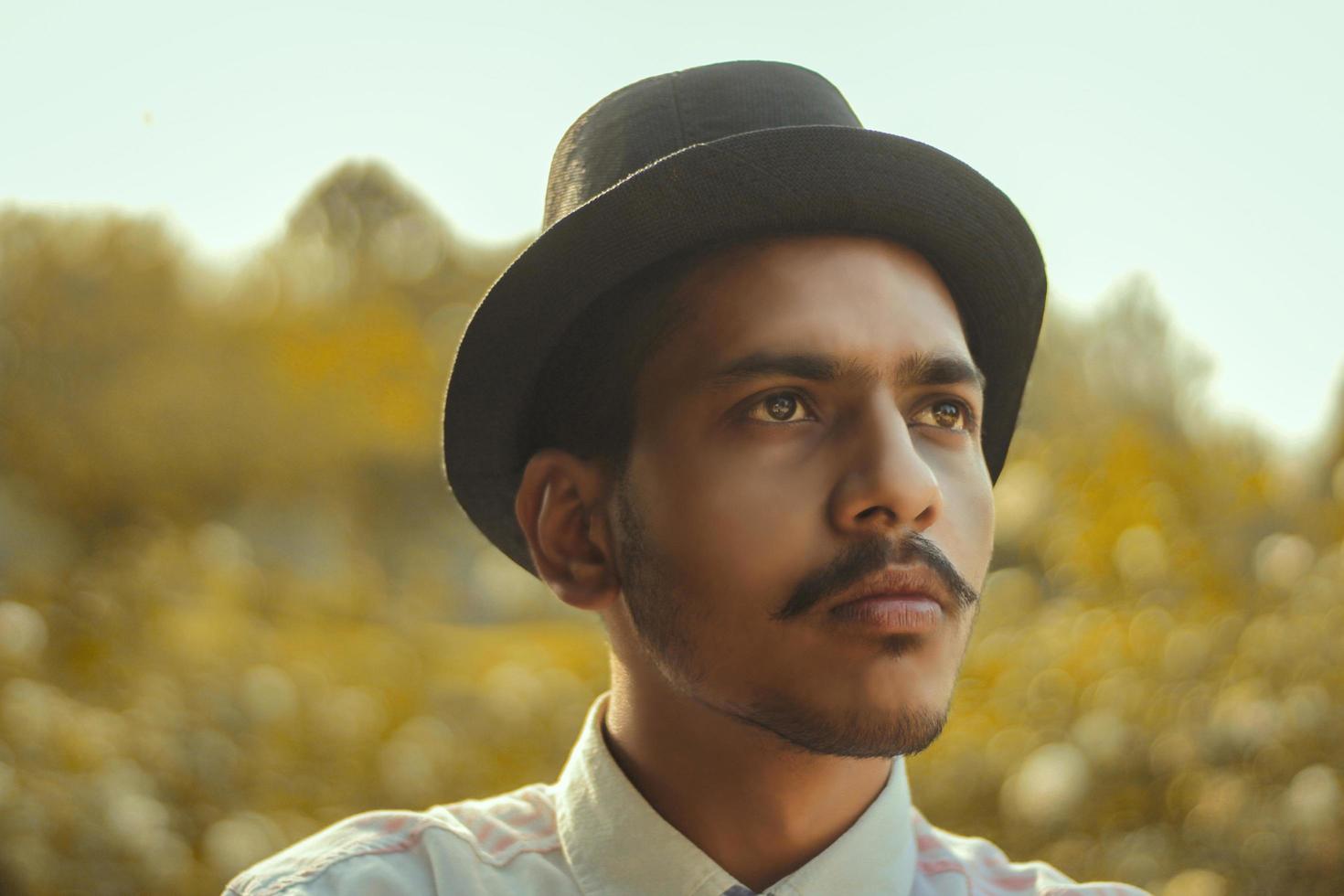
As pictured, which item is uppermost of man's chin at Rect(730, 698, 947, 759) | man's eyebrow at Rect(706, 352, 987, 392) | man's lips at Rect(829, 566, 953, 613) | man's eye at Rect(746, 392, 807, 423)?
man's eyebrow at Rect(706, 352, 987, 392)

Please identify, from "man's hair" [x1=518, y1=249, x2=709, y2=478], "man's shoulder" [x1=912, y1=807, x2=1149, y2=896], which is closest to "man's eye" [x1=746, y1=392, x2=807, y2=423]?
"man's hair" [x1=518, y1=249, x2=709, y2=478]

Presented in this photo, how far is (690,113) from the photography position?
1.83m

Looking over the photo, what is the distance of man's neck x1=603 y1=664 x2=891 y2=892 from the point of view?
1723mm

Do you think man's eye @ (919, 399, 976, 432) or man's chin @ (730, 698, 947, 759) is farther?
man's eye @ (919, 399, 976, 432)

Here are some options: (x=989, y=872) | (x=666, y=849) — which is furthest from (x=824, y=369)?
(x=989, y=872)

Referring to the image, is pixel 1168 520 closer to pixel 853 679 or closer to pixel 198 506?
pixel 853 679

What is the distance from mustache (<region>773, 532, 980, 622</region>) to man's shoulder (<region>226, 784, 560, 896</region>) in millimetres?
562

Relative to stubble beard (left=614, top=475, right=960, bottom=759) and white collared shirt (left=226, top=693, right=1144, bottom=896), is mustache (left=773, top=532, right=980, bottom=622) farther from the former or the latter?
white collared shirt (left=226, top=693, right=1144, bottom=896)

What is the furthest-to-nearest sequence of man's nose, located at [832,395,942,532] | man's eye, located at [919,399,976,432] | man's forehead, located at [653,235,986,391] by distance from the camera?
man's eye, located at [919,399,976,432]
man's forehead, located at [653,235,986,391]
man's nose, located at [832,395,942,532]

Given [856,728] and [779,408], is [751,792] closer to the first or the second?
[856,728]

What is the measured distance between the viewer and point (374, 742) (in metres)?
4.08

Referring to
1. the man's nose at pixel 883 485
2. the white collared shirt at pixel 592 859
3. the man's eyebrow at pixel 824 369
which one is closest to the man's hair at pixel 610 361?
the man's eyebrow at pixel 824 369

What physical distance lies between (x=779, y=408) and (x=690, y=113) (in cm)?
44

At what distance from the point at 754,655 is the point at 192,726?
111 inches
